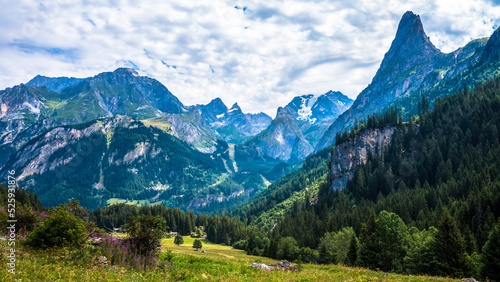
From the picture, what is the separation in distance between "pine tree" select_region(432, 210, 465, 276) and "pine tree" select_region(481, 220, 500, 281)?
18.8 feet

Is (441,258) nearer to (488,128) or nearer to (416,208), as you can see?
(416,208)

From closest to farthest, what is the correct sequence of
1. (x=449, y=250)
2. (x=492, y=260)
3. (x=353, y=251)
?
(x=492, y=260) → (x=449, y=250) → (x=353, y=251)

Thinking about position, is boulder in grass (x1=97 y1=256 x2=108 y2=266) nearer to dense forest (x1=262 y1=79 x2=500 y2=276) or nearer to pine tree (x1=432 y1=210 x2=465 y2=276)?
dense forest (x1=262 y1=79 x2=500 y2=276)

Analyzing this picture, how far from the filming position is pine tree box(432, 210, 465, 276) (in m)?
48.3

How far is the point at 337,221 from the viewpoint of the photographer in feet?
412

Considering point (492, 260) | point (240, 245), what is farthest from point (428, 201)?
point (240, 245)

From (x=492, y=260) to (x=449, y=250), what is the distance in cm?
856

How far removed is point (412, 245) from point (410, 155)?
149 m

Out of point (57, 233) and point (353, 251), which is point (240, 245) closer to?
point (353, 251)

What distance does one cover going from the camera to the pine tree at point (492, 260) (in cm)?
3969

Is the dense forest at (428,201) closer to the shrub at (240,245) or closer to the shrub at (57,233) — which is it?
the shrub at (240,245)

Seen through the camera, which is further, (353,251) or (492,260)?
(353,251)

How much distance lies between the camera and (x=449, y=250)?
49562 millimetres

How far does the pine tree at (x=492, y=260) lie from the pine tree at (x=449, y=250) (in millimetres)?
5722
